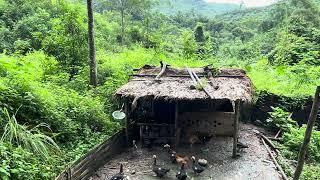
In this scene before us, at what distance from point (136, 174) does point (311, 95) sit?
29.4 feet

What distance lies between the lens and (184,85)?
12.1 metres

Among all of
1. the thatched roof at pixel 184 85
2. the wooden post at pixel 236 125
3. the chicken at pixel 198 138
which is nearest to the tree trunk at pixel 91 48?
the thatched roof at pixel 184 85

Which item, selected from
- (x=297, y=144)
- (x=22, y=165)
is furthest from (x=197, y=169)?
(x=22, y=165)

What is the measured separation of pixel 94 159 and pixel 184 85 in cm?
406

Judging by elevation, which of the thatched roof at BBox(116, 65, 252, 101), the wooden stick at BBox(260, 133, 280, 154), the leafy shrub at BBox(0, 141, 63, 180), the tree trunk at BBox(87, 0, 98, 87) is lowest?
the wooden stick at BBox(260, 133, 280, 154)

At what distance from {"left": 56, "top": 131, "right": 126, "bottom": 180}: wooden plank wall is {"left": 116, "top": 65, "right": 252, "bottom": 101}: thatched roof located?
62.4 inches

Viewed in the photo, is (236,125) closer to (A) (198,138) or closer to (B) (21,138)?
(A) (198,138)

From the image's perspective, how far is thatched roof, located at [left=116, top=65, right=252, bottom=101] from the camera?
11.2 meters

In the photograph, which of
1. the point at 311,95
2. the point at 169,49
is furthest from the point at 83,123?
the point at 169,49

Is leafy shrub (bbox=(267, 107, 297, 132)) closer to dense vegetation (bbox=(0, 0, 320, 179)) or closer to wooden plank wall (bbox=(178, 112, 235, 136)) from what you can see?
dense vegetation (bbox=(0, 0, 320, 179))

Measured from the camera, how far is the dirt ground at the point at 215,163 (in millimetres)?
10203

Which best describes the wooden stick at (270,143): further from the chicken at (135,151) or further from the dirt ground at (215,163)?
the chicken at (135,151)

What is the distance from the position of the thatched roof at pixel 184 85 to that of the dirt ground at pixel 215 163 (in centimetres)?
198

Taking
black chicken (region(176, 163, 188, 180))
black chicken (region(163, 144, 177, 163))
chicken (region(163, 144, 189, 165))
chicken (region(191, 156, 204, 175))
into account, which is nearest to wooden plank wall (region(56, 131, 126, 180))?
black chicken (region(163, 144, 177, 163))
